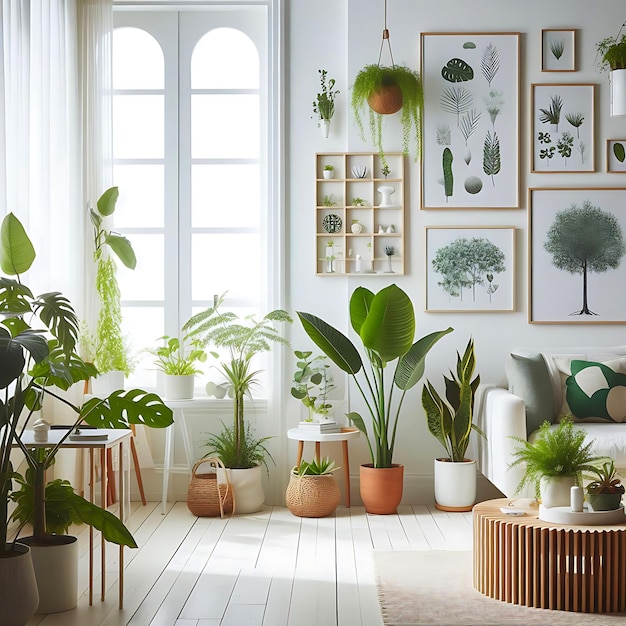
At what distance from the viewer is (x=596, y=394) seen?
4.81m

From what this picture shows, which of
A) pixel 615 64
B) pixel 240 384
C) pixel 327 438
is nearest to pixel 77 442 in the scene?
pixel 240 384

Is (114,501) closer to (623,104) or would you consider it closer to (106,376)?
(106,376)

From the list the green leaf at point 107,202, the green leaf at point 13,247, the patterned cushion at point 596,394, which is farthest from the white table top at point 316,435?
the green leaf at point 13,247

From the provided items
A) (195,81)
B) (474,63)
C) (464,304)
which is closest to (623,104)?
(474,63)

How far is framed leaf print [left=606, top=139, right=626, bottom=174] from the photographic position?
529 cm

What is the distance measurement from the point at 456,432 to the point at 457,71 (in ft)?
6.93

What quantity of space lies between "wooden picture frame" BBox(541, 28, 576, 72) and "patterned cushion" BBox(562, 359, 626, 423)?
5.83ft

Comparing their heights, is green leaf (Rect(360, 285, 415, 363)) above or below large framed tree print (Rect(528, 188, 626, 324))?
below

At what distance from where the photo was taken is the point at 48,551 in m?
3.20

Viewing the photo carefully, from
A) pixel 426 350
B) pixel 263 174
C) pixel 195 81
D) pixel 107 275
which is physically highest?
pixel 195 81

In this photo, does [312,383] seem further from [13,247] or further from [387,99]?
[13,247]

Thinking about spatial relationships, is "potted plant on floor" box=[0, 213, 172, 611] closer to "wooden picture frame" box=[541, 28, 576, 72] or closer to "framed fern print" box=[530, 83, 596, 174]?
"framed fern print" box=[530, 83, 596, 174]

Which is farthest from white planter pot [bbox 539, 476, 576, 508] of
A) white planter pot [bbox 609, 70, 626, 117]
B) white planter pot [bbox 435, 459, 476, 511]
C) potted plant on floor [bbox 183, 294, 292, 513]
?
white planter pot [bbox 609, 70, 626, 117]

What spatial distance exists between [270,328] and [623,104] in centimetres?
227
